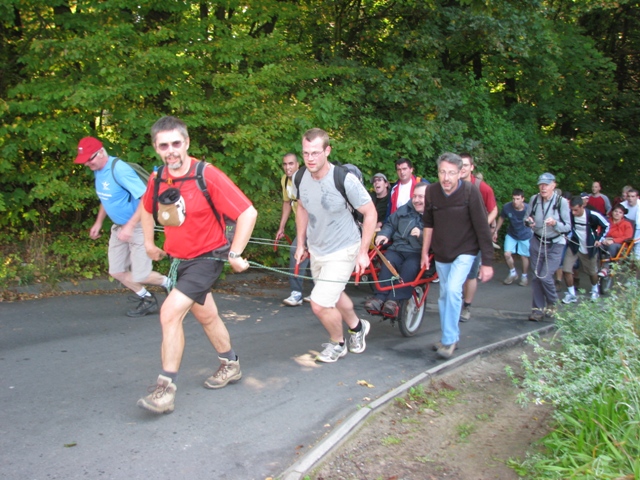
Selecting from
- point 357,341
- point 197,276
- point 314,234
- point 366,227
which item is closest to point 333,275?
point 314,234

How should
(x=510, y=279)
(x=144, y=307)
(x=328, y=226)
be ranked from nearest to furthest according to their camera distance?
1. (x=328, y=226)
2. (x=144, y=307)
3. (x=510, y=279)

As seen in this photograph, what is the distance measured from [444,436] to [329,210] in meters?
2.15

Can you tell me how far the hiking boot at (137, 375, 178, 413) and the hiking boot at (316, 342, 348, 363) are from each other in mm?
1862

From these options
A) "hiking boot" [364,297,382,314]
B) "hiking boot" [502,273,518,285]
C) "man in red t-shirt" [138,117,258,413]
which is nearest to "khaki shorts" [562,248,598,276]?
"hiking boot" [502,273,518,285]

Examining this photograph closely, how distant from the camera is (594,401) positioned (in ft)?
13.1

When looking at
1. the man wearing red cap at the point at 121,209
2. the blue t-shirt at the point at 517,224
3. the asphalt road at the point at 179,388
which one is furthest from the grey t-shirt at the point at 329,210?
the blue t-shirt at the point at 517,224

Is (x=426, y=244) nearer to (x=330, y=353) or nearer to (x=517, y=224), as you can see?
(x=330, y=353)

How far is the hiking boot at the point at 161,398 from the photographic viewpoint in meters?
4.60

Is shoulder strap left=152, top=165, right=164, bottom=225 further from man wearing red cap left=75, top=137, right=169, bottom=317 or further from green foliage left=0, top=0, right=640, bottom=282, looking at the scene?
green foliage left=0, top=0, right=640, bottom=282

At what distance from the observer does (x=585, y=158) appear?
713 inches

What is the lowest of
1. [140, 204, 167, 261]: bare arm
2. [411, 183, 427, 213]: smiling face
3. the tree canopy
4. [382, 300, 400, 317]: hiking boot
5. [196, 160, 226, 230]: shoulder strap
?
[382, 300, 400, 317]: hiking boot

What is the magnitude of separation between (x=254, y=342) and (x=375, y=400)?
2042 millimetres

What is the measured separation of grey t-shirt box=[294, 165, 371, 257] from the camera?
5.63 meters

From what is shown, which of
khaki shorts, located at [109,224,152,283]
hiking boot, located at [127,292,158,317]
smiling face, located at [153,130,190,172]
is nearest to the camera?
smiling face, located at [153,130,190,172]
